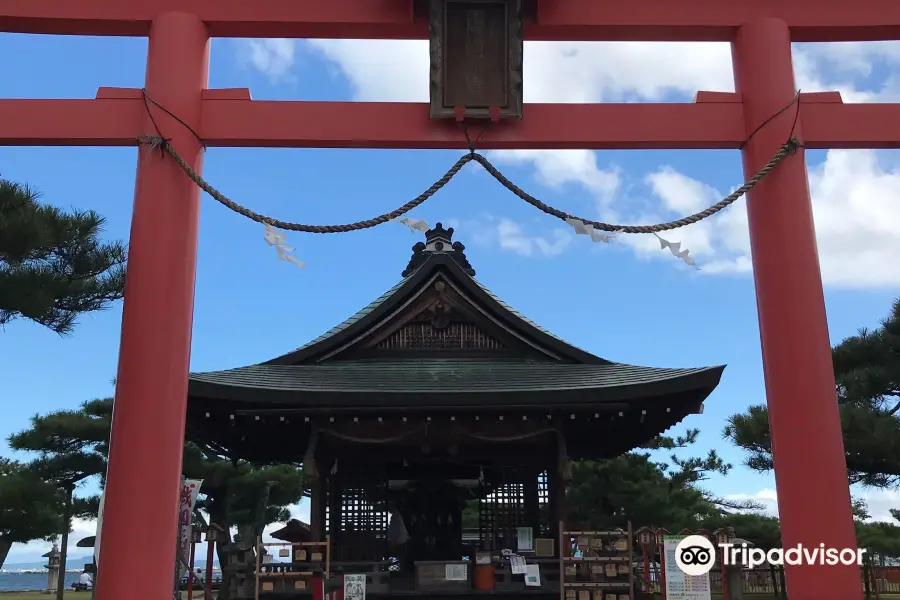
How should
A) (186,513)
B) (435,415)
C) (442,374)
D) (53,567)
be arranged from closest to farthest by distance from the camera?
(435,415) < (186,513) < (442,374) < (53,567)

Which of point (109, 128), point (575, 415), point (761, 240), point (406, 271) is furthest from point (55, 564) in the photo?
point (761, 240)

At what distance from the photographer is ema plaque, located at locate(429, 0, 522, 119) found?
17.9ft

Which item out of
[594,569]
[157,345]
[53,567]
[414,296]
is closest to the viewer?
[157,345]

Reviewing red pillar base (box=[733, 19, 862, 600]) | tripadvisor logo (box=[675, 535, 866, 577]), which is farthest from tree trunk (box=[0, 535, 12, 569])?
red pillar base (box=[733, 19, 862, 600])

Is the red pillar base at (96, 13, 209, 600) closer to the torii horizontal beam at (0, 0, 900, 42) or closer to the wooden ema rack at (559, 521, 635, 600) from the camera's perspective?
the torii horizontal beam at (0, 0, 900, 42)

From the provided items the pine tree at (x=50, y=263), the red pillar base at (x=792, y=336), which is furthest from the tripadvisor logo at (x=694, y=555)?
the pine tree at (x=50, y=263)

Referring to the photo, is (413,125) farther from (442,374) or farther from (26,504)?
(26,504)

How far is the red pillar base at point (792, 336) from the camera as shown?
493 centimetres

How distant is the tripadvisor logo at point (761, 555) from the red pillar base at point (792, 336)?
0.04 metres

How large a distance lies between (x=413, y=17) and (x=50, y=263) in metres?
6.51

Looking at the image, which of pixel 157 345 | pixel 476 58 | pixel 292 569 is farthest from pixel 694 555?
pixel 157 345

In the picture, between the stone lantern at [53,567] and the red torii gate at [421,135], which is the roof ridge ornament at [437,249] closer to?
the red torii gate at [421,135]

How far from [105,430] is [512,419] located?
10586 mm

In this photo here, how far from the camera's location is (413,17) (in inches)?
220
